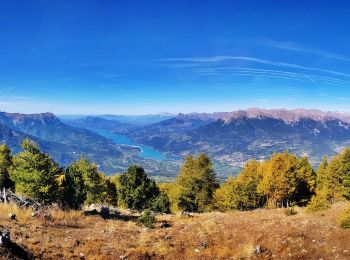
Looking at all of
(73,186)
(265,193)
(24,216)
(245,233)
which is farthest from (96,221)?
(265,193)

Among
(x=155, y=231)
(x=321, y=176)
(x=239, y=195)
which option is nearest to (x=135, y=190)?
(x=239, y=195)

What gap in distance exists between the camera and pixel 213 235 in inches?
1126

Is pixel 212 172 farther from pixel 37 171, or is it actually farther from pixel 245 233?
pixel 245 233

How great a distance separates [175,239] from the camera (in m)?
27.2

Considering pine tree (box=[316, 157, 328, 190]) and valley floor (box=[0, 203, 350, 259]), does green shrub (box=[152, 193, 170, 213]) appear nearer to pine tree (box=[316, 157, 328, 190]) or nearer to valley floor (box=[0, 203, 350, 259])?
pine tree (box=[316, 157, 328, 190])

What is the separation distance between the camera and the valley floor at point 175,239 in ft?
70.9

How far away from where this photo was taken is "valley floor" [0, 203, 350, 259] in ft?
70.9

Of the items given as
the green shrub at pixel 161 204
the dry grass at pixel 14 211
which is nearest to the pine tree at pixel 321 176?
the green shrub at pixel 161 204

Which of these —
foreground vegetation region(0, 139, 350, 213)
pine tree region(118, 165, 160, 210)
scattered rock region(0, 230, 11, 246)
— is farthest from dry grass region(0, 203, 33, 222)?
→ pine tree region(118, 165, 160, 210)

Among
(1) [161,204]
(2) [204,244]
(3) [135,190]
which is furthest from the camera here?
(3) [135,190]

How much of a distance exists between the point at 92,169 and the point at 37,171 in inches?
1786

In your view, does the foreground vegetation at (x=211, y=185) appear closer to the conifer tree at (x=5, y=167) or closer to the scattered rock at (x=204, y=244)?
Result: the conifer tree at (x=5, y=167)

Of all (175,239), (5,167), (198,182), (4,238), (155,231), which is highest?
(4,238)

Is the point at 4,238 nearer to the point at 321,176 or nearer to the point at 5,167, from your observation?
the point at 5,167
